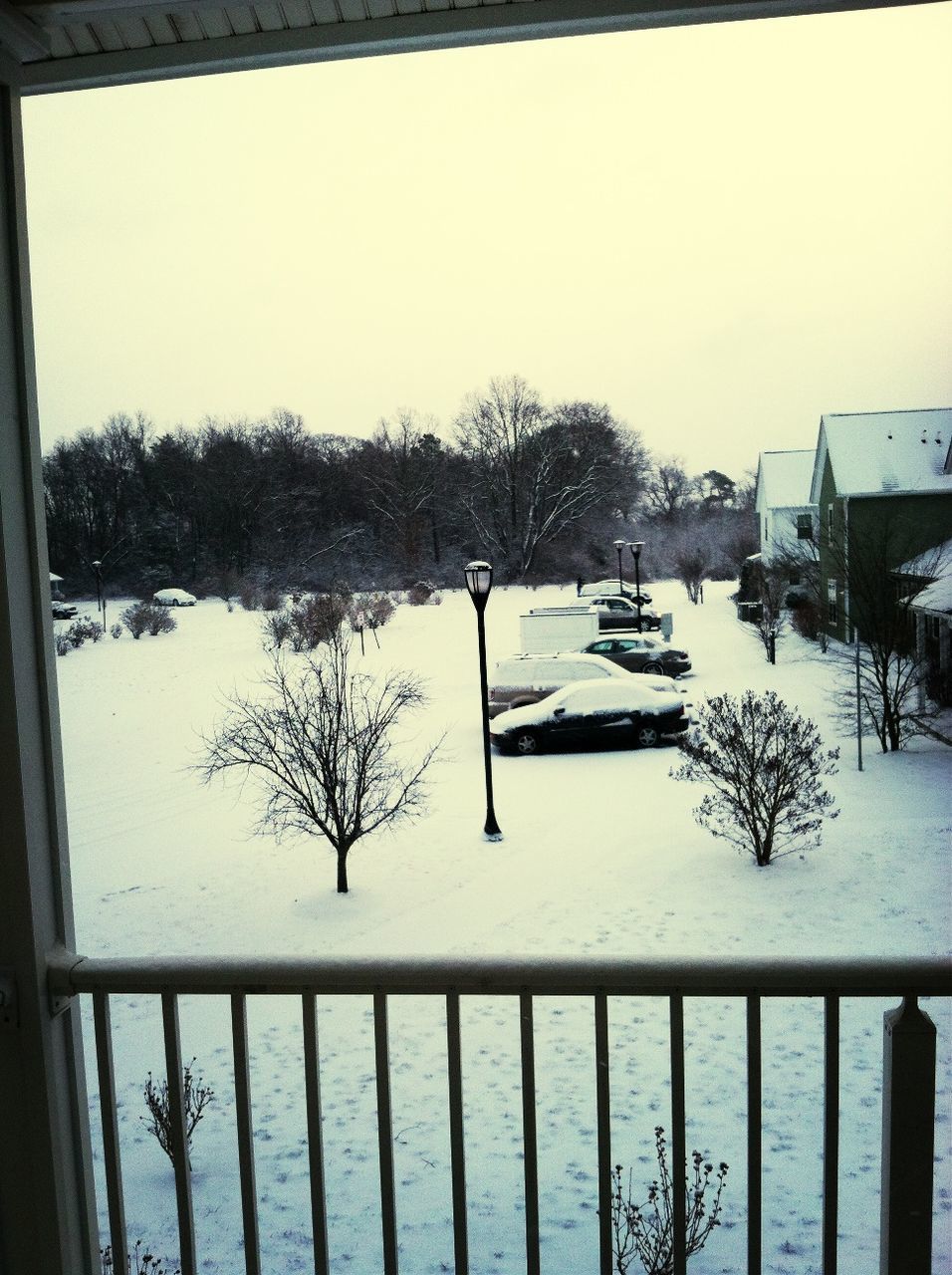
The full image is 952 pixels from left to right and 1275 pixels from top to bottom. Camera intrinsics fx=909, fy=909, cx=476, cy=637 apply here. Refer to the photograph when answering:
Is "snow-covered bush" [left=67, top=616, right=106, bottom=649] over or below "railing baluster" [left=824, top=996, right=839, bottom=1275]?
over

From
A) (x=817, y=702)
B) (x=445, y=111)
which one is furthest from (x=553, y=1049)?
(x=445, y=111)

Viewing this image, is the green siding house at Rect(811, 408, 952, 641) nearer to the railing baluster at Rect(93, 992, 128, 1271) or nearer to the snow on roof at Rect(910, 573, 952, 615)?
the snow on roof at Rect(910, 573, 952, 615)

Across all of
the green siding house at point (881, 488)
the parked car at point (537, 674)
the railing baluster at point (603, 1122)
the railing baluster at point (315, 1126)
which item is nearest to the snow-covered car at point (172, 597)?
the parked car at point (537, 674)

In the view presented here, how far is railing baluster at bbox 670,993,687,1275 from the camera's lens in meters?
0.75

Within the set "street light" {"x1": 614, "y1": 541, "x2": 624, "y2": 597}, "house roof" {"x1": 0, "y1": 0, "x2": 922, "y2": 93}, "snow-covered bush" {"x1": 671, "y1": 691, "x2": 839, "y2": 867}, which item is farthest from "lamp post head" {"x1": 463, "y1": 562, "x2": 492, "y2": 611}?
"house roof" {"x1": 0, "y1": 0, "x2": 922, "y2": 93}

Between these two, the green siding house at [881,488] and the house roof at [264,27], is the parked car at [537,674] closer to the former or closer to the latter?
the green siding house at [881,488]

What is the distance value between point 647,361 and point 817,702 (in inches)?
68.7

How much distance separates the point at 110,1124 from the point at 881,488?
2.93 meters

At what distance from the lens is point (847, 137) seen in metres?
3.37

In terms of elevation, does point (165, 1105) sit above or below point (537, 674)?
below

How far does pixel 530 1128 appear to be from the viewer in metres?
0.77

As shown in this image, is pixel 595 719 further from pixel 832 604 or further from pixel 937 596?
pixel 937 596

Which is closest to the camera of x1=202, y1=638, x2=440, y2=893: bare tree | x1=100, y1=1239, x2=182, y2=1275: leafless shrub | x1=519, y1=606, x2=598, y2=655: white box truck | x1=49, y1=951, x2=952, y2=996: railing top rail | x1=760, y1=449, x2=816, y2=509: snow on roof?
x1=49, y1=951, x2=952, y2=996: railing top rail

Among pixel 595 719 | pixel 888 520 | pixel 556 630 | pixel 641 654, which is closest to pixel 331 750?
pixel 595 719
